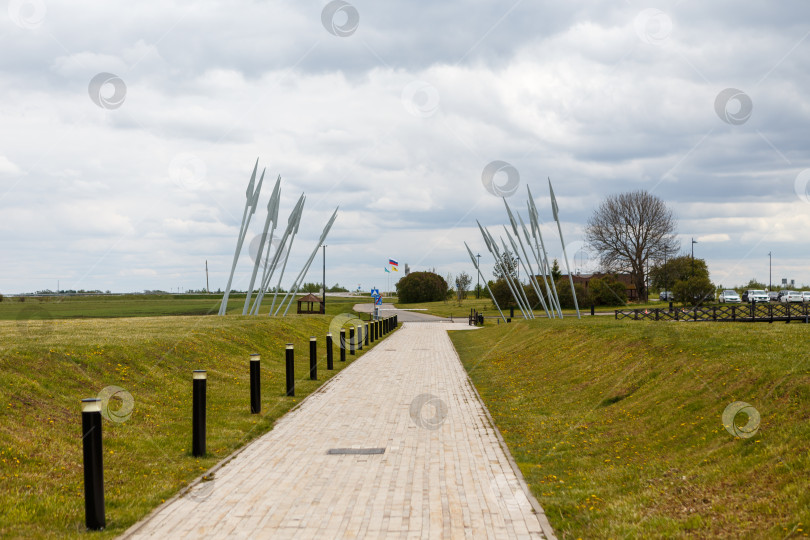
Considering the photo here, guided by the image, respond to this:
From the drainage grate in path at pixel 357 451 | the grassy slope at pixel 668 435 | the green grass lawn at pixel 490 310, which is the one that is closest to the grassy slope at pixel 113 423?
the drainage grate in path at pixel 357 451

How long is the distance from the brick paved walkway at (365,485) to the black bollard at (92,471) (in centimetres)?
38

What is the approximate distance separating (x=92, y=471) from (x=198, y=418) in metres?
2.68

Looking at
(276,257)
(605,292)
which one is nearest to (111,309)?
(276,257)

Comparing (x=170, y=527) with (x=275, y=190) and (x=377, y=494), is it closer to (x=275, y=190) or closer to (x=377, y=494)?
(x=377, y=494)

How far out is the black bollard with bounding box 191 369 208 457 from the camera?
8383 mm

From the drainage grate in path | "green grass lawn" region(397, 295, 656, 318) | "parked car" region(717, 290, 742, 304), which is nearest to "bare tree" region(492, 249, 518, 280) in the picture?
"green grass lawn" region(397, 295, 656, 318)

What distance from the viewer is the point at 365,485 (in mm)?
6953

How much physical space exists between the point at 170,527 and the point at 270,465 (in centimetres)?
223

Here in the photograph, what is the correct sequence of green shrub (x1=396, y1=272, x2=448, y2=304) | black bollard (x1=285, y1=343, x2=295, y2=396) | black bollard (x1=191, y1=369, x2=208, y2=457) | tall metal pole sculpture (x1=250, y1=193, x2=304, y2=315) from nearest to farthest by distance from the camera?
black bollard (x1=191, y1=369, x2=208, y2=457)
black bollard (x1=285, y1=343, x2=295, y2=396)
tall metal pole sculpture (x1=250, y1=193, x2=304, y2=315)
green shrub (x1=396, y1=272, x2=448, y2=304)

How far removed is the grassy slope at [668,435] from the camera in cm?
570

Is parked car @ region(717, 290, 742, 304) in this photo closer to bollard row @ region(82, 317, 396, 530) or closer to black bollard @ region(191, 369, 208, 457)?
bollard row @ region(82, 317, 396, 530)

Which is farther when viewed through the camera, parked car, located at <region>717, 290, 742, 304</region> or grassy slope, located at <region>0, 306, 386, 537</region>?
parked car, located at <region>717, 290, 742, 304</region>

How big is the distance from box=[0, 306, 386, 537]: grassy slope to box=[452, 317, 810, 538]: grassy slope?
396 centimetres

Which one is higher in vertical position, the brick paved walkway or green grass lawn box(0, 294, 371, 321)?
green grass lawn box(0, 294, 371, 321)
